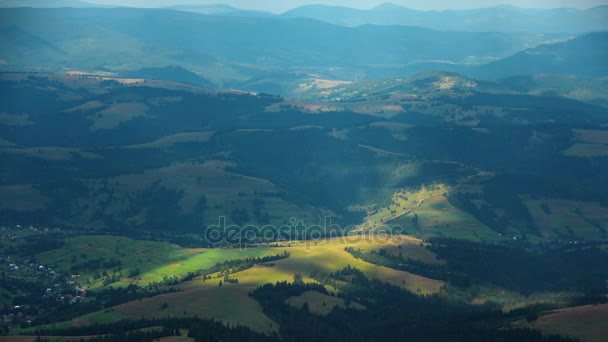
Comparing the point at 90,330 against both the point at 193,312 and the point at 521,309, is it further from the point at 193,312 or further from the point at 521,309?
the point at 521,309

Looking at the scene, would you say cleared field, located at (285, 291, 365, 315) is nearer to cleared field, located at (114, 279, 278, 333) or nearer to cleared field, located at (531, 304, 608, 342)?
cleared field, located at (114, 279, 278, 333)

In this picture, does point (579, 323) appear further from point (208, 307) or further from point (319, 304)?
point (208, 307)

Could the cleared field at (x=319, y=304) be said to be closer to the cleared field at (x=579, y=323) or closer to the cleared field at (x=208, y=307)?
the cleared field at (x=208, y=307)

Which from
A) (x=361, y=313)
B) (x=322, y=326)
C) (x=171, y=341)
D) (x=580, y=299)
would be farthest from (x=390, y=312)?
(x=171, y=341)

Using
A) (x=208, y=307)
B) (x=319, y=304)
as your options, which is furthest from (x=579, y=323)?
(x=208, y=307)

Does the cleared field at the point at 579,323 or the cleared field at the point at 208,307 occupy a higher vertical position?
the cleared field at the point at 579,323

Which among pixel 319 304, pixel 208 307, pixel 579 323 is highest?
pixel 579 323

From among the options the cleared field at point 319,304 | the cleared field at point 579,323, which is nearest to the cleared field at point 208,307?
the cleared field at point 319,304

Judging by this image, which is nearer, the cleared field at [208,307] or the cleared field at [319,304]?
the cleared field at [208,307]
